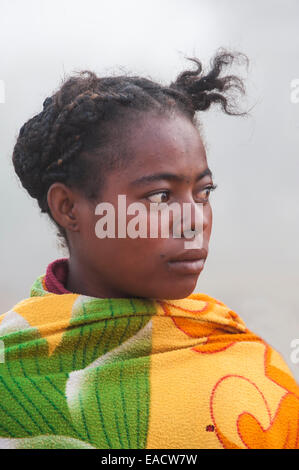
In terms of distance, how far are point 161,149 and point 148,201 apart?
0.44 feet

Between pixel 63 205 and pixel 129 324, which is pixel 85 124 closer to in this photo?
pixel 63 205

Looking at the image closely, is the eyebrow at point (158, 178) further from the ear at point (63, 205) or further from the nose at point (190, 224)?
the ear at point (63, 205)

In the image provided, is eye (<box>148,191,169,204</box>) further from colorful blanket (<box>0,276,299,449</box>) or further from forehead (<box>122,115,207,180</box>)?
colorful blanket (<box>0,276,299,449</box>)

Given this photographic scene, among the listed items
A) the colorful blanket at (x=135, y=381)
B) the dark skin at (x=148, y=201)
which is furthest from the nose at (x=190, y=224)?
the colorful blanket at (x=135, y=381)

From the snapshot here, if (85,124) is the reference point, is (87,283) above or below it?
below

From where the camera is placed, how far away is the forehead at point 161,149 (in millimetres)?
1590

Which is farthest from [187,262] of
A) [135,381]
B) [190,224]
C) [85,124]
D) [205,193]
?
[85,124]

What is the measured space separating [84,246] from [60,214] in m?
0.12

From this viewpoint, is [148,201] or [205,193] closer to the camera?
[148,201]

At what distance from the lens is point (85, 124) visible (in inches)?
66.0

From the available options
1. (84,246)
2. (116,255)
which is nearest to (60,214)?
(84,246)

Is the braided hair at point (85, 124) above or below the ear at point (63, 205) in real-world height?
above

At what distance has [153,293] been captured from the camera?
1.63 meters

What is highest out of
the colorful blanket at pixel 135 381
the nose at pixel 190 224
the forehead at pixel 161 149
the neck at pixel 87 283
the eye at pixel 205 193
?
the forehead at pixel 161 149
